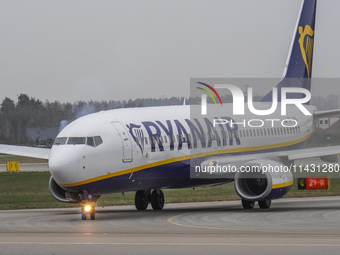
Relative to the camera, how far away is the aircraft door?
29828 millimetres

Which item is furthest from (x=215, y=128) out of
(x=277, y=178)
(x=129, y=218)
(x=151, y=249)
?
(x=151, y=249)

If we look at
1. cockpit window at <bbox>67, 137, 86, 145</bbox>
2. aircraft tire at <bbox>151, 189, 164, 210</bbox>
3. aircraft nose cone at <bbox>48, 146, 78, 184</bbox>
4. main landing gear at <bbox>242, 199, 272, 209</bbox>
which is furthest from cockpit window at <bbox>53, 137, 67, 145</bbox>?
main landing gear at <bbox>242, 199, 272, 209</bbox>

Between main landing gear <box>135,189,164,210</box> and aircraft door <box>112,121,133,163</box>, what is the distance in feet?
18.2

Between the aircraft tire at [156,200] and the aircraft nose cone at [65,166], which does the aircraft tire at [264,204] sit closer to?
the aircraft tire at [156,200]

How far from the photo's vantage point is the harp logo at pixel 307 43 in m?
44.2

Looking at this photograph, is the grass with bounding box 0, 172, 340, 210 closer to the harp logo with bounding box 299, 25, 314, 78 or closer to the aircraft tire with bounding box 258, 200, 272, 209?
the harp logo with bounding box 299, 25, 314, 78

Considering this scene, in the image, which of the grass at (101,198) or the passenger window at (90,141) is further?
the grass at (101,198)

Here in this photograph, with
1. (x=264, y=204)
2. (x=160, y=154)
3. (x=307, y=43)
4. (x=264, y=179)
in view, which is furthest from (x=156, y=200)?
(x=307, y=43)

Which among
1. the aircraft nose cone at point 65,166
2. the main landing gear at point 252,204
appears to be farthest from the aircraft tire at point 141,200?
the aircraft nose cone at point 65,166

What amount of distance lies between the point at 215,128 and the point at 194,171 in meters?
2.90

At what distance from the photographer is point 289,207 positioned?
117ft

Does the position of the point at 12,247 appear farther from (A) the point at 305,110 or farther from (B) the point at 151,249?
(A) the point at 305,110

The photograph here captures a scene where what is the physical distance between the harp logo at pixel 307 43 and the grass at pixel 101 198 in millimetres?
7277

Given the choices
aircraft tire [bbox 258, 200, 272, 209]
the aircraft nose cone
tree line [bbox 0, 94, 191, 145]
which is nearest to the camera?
the aircraft nose cone
